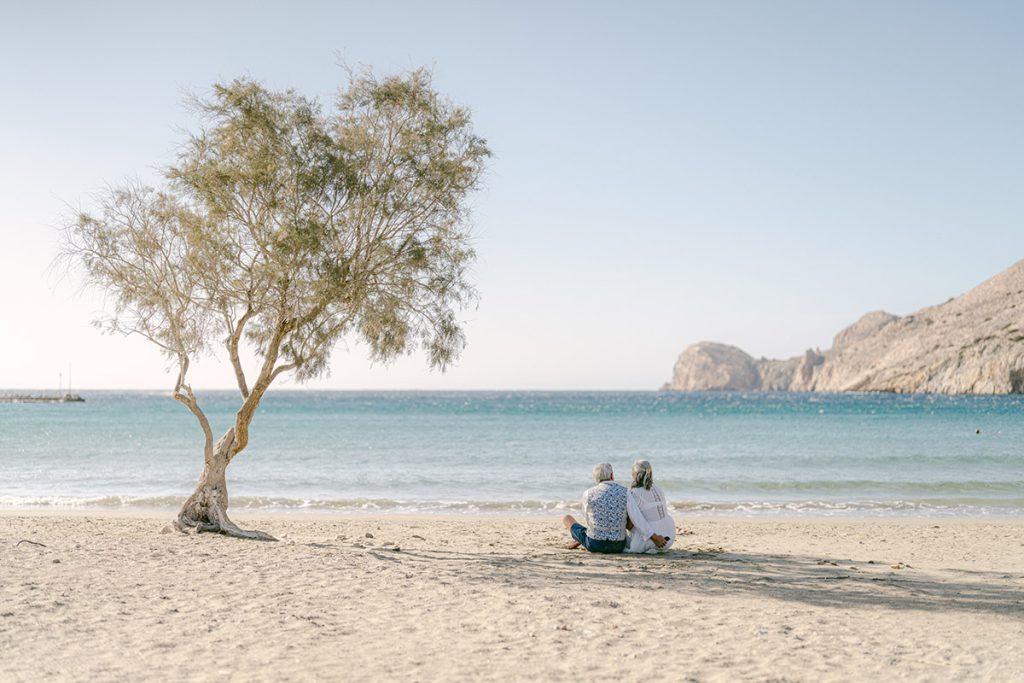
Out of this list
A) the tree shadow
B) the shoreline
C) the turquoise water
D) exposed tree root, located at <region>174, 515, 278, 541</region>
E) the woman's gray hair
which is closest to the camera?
the tree shadow

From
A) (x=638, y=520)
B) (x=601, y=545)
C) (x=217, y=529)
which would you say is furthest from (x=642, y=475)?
(x=217, y=529)

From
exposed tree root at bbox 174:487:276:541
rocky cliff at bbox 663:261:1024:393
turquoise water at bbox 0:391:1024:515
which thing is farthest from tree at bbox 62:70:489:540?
rocky cliff at bbox 663:261:1024:393

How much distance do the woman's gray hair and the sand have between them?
3.39 feet

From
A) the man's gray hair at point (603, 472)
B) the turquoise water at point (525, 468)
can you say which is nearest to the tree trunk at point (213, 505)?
the man's gray hair at point (603, 472)

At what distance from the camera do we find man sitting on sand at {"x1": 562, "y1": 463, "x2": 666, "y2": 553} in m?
12.0

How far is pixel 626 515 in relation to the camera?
1226cm

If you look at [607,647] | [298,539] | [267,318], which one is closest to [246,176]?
[267,318]

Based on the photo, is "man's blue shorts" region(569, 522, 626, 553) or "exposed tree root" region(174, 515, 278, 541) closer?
"man's blue shorts" region(569, 522, 626, 553)

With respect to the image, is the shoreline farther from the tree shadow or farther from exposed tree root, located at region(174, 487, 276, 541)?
the tree shadow

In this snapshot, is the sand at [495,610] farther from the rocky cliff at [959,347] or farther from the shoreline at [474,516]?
the rocky cliff at [959,347]

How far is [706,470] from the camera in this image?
2891 centimetres

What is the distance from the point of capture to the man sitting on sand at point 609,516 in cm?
1200

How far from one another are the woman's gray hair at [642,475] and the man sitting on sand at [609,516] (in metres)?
0.22

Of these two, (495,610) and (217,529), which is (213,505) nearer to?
(217,529)
